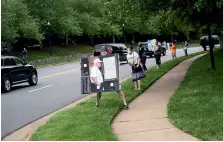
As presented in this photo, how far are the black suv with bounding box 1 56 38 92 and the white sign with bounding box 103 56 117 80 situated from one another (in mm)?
7665

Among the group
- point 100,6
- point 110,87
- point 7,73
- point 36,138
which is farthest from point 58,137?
point 100,6

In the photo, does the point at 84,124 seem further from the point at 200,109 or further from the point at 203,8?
the point at 203,8

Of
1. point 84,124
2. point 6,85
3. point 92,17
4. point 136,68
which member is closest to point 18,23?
point 92,17

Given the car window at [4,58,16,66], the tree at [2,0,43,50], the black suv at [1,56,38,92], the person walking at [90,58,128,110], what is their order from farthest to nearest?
1. the tree at [2,0,43,50]
2. the car window at [4,58,16,66]
3. the black suv at [1,56,38,92]
4. the person walking at [90,58,128,110]

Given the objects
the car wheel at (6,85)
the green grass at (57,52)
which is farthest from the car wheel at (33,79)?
the green grass at (57,52)

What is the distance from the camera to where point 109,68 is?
1159cm

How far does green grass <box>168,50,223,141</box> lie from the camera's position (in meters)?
7.89

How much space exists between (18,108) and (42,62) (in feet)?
94.0

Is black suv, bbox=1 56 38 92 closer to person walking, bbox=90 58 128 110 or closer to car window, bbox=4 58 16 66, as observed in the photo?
car window, bbox=4 58 16 66

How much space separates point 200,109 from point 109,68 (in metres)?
2.87

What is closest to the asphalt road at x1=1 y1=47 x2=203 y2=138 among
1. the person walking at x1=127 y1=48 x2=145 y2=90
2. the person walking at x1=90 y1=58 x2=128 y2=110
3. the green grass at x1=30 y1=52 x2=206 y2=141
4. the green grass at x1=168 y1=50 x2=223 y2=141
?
the green grass at x1=30 y1=52 x2=206 y2=141

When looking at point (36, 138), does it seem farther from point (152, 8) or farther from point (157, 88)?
point (152, 8)

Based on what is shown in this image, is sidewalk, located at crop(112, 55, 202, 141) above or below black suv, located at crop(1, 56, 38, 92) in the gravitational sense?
below

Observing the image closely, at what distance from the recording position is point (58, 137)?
8.09m
